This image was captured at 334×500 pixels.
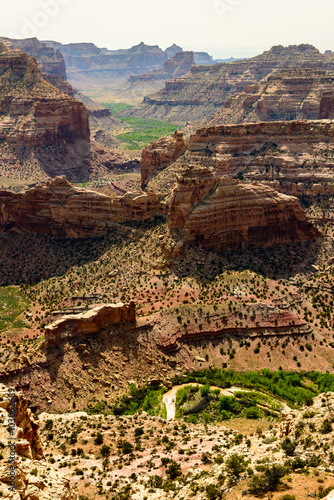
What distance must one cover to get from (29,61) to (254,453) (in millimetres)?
159174

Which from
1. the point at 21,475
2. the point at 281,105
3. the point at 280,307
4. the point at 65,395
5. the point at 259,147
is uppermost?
the point at 281,105

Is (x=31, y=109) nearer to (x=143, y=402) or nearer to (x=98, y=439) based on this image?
(x=143, y=402)

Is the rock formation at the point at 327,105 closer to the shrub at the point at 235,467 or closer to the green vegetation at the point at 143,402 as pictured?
the green vegetation at the point at 143,402

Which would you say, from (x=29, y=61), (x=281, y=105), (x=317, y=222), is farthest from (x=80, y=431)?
(x=281, y=105)

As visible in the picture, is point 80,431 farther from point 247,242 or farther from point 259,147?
point 259,147

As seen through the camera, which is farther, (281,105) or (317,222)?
(281,105)

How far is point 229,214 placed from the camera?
234ft

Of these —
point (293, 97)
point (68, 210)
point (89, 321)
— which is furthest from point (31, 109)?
point (89, 321)

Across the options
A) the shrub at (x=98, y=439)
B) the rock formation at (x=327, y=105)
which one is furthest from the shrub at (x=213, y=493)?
the rock formation at (x=327, y=105)

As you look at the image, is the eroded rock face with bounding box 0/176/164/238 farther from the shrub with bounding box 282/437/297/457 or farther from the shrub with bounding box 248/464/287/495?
the shrub with bounding box 248/464/287/495

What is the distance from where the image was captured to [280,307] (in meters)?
61.8

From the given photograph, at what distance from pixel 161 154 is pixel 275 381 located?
7157cm

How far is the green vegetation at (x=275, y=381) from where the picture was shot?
1912 inches

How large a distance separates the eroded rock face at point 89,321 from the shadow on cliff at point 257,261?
40.6ft
